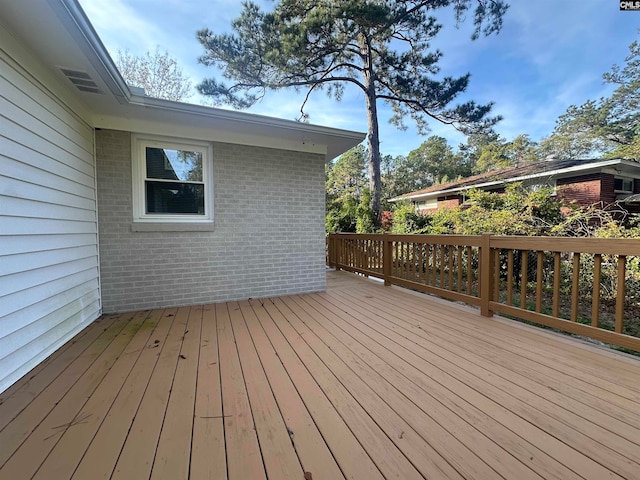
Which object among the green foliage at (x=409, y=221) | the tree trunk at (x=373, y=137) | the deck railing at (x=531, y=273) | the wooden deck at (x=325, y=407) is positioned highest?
the tree trunk at (x=373, y=137)

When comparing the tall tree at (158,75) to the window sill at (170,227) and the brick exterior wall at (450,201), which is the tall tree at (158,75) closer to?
the window sill at (170,227)

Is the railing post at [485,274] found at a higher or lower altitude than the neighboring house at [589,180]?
lower

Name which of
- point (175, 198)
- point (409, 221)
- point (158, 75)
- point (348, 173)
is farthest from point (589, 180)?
point (158, 75)

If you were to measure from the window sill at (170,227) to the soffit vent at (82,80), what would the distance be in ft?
4.85

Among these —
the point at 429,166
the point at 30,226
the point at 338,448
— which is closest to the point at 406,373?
the point at 338,448

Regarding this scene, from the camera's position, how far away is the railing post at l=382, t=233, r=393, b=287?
16.4ft

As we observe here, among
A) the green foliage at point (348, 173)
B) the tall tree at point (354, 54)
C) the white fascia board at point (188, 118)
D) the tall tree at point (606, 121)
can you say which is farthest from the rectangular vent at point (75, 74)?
the tall tree at point (606, 121)

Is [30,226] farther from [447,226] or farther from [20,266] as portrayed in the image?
[447,226]

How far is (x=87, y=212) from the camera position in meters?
3.16

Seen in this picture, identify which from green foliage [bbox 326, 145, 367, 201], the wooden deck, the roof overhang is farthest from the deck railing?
green foliage [bbox 326, 145, 367, 201]

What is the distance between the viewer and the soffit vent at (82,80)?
8.12 feet

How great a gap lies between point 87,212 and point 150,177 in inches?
32.2

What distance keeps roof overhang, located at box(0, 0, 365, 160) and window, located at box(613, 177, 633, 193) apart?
447 inches

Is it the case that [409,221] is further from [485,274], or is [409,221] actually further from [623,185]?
[623,185]
